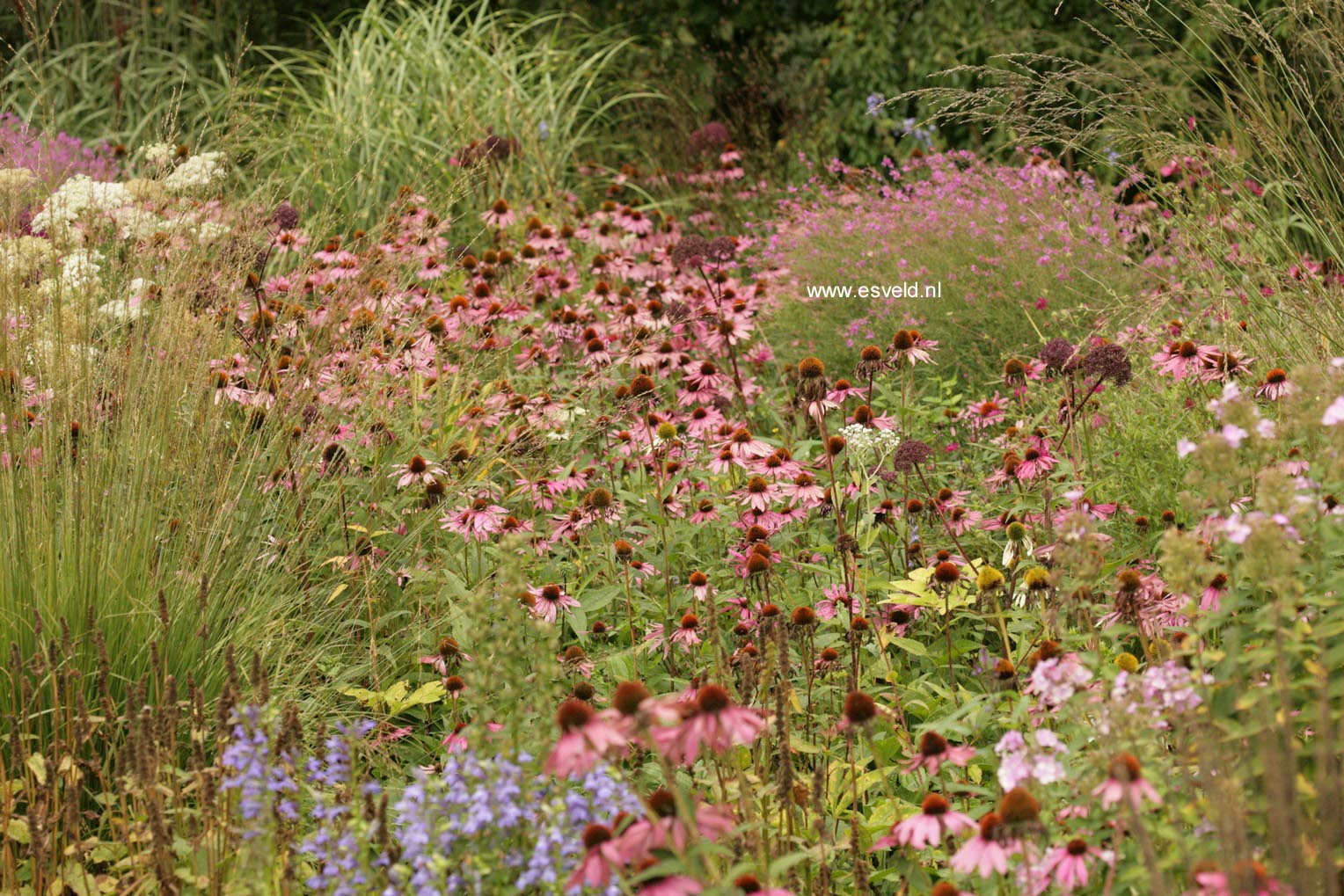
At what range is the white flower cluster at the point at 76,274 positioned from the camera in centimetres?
283

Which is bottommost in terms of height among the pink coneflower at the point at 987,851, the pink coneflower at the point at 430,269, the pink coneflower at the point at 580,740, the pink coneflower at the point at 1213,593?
the pink coneflower at the point at 430,269

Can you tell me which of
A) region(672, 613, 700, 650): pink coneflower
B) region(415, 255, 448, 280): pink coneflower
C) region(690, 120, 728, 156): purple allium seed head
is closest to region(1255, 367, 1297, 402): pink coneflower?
region(672, 613, 700, 650): pink coneflower

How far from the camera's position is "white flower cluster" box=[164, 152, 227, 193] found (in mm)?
3410

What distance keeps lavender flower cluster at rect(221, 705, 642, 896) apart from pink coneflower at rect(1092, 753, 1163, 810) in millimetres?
510

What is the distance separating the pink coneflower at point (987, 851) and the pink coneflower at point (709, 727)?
32cm

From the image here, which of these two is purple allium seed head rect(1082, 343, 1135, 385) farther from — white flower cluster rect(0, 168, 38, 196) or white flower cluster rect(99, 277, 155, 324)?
white flower cluster rect(0, 168, 38, 196)

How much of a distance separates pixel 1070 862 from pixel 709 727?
0.49 metres

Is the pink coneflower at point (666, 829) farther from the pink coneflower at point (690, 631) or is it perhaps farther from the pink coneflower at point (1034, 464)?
the pink coneflower at point (1034, 464)

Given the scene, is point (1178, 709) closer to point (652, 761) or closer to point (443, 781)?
point (443, 781)

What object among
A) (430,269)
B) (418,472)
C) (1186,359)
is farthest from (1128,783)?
(430,269)

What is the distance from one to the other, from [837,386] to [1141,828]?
1778mm

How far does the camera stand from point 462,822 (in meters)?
1.57

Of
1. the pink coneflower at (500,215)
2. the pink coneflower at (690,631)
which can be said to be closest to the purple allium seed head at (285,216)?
the pink coneflower at (500,215)

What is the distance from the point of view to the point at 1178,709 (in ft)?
5.16
